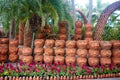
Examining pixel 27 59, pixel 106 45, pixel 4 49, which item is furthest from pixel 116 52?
pixel 4 49

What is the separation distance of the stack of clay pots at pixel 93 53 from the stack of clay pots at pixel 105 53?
0.15 m

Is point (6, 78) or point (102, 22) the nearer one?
point (6, 78)

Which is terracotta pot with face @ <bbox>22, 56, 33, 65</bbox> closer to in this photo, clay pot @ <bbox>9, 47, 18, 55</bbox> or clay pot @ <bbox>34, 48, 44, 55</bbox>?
clay pot @ <bbox>34, 48, 44, 55</bbox>

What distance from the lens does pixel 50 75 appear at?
5.48 m

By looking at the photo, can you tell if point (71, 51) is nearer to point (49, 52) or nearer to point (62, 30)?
point (49, 52)

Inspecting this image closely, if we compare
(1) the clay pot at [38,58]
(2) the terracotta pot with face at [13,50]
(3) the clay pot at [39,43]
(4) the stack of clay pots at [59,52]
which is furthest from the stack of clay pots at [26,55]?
(4) the stack of clay pots at [59,52]

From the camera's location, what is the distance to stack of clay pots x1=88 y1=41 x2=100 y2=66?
663 centimetres

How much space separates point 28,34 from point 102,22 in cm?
274

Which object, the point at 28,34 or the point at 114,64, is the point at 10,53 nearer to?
the point at 28,34

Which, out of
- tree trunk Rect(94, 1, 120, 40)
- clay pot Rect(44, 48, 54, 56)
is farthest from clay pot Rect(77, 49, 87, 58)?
tree trunk Rect(94, 1, 120, 40)

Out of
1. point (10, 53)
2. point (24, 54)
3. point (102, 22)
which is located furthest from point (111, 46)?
point (10, 53)

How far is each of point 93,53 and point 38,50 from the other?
1735 mm

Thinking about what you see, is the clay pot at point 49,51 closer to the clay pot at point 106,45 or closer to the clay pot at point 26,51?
the clay pot at point 26,51

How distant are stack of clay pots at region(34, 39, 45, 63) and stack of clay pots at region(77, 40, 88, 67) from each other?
3.90ft
